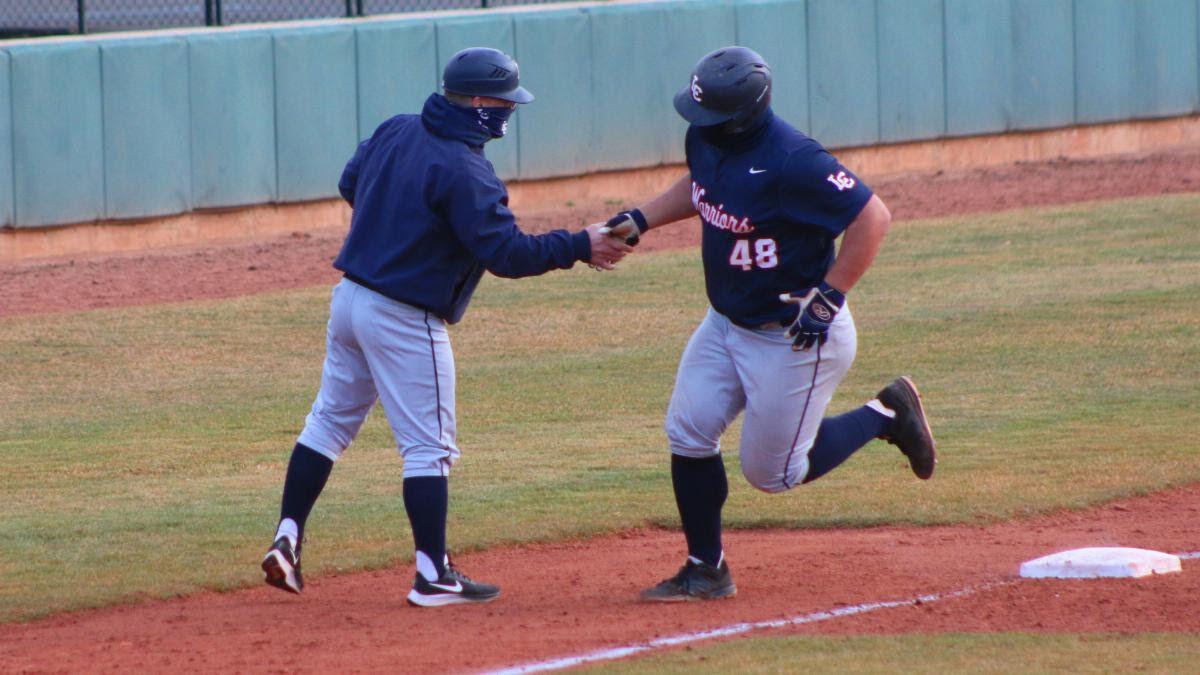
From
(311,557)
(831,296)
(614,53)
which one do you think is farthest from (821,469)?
(614,53)

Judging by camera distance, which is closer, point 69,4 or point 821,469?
point 821,469

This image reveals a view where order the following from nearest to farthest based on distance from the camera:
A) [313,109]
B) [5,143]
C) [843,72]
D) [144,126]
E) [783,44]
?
1. [5,143]
2. [144,126]
3. [313,109]
4. [783,44]
5. [843,72]

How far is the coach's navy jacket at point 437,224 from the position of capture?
17.7ft

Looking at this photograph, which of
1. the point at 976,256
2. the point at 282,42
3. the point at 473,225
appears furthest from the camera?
the point at 282,42

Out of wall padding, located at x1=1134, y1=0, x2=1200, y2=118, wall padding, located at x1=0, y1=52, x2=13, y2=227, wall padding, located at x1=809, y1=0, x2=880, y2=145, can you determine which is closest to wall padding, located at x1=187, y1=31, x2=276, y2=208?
wall padding, located at x1=0, y1=52, x2=13, y2=227

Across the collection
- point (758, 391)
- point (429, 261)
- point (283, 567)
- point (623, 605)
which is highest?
point (429, 261)

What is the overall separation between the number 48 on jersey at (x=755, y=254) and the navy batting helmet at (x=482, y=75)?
84cm

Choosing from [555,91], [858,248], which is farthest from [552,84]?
[858,248]

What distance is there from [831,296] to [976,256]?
9748mm

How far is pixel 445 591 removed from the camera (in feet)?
18.3

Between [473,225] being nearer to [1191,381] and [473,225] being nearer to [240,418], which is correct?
[240,418]

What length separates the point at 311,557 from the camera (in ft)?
21.1

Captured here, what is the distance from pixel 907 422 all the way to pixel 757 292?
97 centimetres

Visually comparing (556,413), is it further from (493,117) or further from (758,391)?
(758,391)
